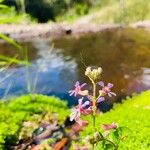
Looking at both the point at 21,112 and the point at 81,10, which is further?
the point at 81,10

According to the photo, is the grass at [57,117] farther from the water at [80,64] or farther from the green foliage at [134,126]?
the water at [80,64]

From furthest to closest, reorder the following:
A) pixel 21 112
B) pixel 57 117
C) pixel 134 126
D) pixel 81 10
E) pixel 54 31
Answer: pixel 81 10
pixel 54 31
pixel 57 117
pixel 21 112
pixel 134 126

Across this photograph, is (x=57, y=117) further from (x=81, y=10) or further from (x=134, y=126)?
(x=81, y=10)

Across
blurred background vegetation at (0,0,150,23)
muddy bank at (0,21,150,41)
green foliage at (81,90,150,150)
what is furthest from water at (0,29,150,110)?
blurred background vegetation at (0,0,150,23)

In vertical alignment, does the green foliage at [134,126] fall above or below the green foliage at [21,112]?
above

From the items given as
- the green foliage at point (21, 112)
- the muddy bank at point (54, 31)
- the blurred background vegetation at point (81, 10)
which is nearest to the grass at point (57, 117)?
the green foliage at point (21, 112)

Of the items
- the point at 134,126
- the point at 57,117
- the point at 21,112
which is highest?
the point at 134,126

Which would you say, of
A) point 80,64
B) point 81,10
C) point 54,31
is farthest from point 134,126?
point 81,10
